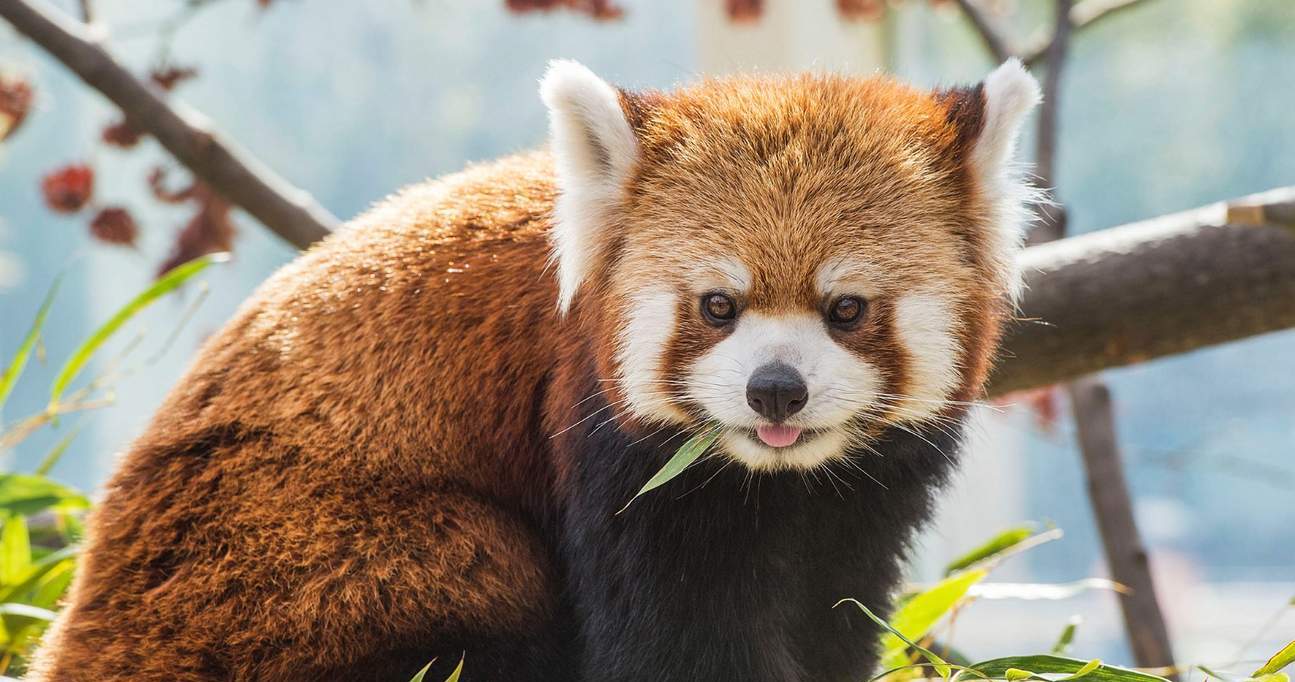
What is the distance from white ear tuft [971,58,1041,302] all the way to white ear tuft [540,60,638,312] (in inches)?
18.1

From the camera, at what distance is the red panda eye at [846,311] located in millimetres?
1550

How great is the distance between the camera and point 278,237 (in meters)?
2.83

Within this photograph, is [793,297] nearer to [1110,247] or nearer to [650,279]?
[650,279]

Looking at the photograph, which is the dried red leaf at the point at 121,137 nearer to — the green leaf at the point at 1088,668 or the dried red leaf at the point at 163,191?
the dried red leaf at the point at 163,191

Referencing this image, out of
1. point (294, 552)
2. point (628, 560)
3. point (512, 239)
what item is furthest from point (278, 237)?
point (628, 560)

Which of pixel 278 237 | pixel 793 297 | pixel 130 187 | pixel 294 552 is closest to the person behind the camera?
pixel 793 297

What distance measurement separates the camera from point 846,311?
1551 mm

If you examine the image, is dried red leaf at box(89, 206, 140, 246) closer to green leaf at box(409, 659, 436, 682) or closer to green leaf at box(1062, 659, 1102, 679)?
green leaf at box(409, 659, 436, 682)

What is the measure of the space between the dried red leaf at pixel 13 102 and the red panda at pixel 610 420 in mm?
1163

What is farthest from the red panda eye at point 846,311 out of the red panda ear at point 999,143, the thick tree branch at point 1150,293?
the thick tree branch at point 1150,293

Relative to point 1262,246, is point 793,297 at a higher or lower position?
lower

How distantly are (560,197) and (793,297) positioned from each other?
38 centimetres

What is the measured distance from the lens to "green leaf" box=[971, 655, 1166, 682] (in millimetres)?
1606

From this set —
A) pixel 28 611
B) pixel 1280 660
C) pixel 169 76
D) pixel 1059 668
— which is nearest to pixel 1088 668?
pixel 1059 668
